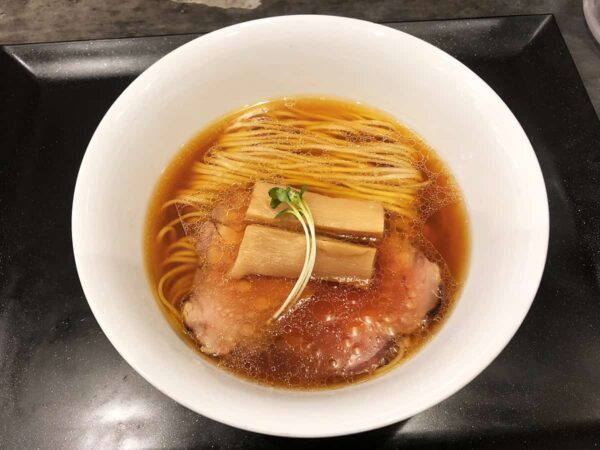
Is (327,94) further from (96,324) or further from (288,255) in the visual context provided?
(96,324)

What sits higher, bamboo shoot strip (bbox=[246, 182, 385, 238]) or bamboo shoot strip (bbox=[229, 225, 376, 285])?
bamboo shoot strip (bbox=[246, 182, 385, 238])

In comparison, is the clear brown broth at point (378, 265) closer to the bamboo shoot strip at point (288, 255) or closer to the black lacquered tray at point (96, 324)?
the bamboo shoot strip at point (288, 255)

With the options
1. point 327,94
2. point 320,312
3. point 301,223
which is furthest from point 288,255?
point 327,94

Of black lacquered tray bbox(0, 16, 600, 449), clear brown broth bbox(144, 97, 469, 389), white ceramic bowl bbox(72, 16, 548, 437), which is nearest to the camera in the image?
white ceramic bowl bbox(72, 16, 548, 437)

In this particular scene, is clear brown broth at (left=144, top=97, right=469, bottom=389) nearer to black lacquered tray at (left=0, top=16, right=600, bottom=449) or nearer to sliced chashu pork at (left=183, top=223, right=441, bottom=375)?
sliced chashu pork at (left=183, top=223, right=441, bottom=375)

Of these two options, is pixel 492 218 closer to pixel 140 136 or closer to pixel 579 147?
pixel 579 147

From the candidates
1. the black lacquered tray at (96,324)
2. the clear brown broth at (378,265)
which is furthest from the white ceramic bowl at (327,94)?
the black lacquered tray at (96,324)

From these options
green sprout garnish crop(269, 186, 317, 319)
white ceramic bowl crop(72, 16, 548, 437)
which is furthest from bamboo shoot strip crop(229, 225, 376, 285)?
white ceramic bowl crop(72, 16, 548, 437)
